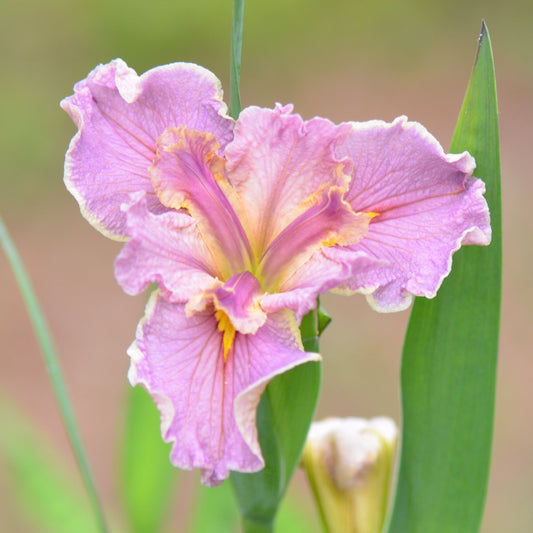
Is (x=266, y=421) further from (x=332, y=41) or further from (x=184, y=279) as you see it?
(x=332, y=41)

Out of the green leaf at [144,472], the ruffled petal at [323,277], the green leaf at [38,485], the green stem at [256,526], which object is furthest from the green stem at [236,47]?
the green leaf at [38,485]

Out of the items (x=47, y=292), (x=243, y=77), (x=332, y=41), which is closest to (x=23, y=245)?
(x=47, y=292)

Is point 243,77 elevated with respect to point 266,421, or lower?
elevated

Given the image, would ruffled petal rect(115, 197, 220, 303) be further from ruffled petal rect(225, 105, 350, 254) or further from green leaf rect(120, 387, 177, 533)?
green leaf rect(120, 387, 177, 533)

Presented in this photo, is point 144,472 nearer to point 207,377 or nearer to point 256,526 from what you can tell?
point 256,526

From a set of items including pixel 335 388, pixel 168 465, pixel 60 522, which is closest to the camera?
pixel 168 465

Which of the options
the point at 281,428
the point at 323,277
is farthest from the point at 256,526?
the point at 323,277

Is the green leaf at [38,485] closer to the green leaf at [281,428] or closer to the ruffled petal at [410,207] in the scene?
the green leaf at [281,428]

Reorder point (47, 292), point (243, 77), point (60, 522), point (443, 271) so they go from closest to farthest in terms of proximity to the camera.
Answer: point (443, 271)
point (60, 522)
point (47, 292)
point (243, 77)
